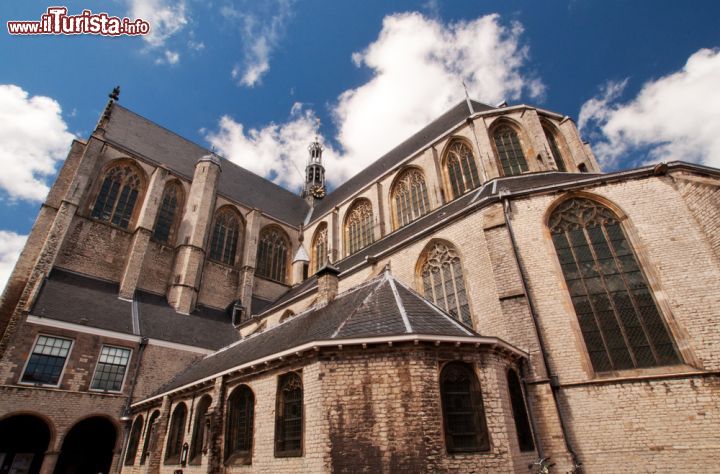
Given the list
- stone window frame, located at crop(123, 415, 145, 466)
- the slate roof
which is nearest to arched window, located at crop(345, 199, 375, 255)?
the slate roof

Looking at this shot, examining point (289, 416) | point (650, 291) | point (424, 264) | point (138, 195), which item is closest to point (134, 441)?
point (289, 416)

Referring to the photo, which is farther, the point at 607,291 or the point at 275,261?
the point at 275,261

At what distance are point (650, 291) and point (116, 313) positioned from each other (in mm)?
17701

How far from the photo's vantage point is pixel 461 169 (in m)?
16.0

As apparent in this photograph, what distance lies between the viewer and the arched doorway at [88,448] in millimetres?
13219

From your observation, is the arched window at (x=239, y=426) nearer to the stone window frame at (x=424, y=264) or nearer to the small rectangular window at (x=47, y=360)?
the stone window frame at (x=424, y=264)

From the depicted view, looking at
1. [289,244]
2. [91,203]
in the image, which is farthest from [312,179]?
[91,203]

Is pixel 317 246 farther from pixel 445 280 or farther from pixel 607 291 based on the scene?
pixel 607 291

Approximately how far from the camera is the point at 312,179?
→ 115ft

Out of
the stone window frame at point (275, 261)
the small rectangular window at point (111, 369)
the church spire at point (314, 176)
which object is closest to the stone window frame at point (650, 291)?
the small rectangular window at point (111, 369)

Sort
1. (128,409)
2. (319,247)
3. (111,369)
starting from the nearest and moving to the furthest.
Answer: (128,409) < (111,369) < (319,247)

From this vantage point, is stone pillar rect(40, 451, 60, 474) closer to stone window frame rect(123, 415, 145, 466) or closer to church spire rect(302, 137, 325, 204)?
stone window frame rect(123, 415, 145, 466)

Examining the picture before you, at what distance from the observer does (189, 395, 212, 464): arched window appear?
8.77 metres

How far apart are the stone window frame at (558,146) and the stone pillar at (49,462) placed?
19991 millimetres
